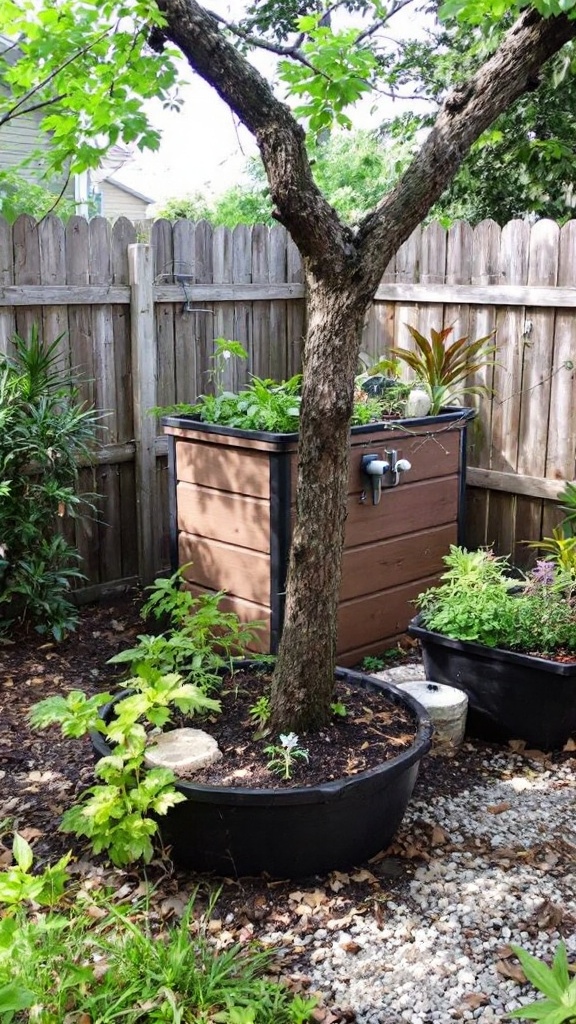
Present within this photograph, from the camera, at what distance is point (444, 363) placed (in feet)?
16.0

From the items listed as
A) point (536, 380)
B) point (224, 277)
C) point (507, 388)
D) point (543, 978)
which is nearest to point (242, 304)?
point (224, 277)

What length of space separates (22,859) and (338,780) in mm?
854

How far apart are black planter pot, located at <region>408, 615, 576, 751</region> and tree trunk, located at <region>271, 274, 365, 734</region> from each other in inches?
35.9

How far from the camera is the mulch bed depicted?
247 cm

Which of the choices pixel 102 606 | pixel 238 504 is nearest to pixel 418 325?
pixel 238 504

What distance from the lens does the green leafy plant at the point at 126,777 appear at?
2439mm

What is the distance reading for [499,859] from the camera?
2785 millimetres

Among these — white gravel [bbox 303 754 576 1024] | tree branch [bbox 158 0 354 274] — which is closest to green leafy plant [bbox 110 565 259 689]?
white gravel [bbox 303 754 576 1024]

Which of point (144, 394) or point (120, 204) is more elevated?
point (120, 204)

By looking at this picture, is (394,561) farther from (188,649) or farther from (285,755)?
(285,755)

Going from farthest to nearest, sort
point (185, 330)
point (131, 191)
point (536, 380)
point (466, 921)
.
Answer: point (131, 191) < point (185, 330) < point (536, 380) < point (466, 921)

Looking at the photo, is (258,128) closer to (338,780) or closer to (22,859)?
(338,780)

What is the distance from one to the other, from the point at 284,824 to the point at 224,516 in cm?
187

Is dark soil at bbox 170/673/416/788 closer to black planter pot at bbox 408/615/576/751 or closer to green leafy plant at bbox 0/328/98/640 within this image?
black planter pot at bbox 408/615/576/751
